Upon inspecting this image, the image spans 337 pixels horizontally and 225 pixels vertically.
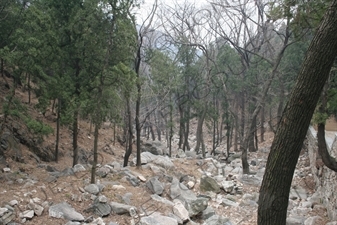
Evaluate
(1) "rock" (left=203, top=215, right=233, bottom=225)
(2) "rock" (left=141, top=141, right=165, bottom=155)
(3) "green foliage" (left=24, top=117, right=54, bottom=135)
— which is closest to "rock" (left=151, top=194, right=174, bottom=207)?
(1) "rock" (left=203, top=215, right=233, bottom=225)

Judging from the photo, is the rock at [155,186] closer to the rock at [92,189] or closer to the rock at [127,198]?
the rock at [127,198]

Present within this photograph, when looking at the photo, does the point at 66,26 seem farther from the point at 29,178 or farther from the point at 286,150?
the point at 286,150

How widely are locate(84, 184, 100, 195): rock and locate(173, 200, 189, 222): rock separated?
182cm

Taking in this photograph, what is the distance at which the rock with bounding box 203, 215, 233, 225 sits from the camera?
642 centimetres

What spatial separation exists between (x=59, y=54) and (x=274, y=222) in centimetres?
783

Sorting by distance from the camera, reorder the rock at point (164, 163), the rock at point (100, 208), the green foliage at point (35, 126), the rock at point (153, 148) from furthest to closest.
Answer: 1. the rock at point (153, 148)
2. the rock at point (164, 163)
3. the green foliage at point (35, 126)
4. the rock at point (100, 208)

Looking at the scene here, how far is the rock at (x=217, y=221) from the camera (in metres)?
6.42

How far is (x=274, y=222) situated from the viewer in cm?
250

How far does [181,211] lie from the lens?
6535 mm

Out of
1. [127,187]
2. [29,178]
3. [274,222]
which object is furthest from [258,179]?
[274,222]

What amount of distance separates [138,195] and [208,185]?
7.73 ft

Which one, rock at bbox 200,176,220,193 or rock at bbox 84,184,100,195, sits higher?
rock at bbox 84,184,100,195

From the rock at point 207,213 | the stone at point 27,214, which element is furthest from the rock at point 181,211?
the stone at point 27,214

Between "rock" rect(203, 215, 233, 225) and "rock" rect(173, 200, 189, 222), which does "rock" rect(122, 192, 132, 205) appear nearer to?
"rock" rect(173, 200, 189, 222)
